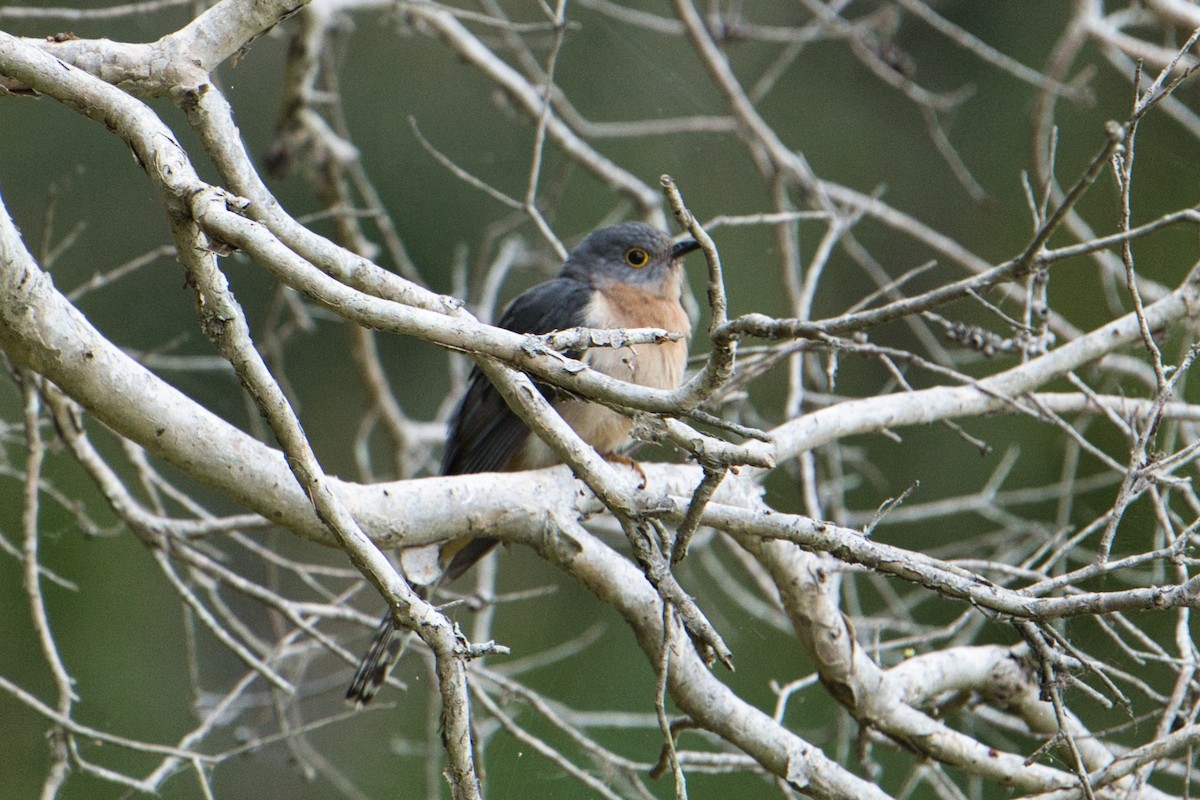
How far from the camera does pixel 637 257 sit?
475 cm

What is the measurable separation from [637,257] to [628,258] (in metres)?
0.03

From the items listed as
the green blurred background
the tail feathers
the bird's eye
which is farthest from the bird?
the green blurred background

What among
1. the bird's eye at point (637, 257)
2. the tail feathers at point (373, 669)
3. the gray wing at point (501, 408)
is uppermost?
the bird's eye at point (637, 257)

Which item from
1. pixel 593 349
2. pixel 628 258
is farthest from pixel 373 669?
pixel 628 258

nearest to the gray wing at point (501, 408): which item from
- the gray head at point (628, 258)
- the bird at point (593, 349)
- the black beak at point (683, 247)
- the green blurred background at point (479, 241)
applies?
the bird at point (593, 349)

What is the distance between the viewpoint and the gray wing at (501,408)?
171 inches

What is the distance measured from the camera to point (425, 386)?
9133 mm

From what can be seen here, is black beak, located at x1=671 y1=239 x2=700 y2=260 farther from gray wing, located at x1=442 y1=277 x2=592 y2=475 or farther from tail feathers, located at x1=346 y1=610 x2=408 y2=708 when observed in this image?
tail feathers, located at x1=346 y1=610 x2=408 y2=708

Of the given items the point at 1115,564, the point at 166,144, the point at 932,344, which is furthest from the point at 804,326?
the point at 932,344

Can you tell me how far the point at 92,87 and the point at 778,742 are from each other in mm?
1991

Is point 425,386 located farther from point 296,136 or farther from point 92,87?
point 92,87

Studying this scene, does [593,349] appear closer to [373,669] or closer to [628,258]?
[628,258]

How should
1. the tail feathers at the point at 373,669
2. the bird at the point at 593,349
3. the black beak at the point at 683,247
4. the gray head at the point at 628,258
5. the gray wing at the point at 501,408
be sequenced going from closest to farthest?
the tail feathers at the point at 373,669 → the bird at the point at 593,349 → the gray wing at the point at 501,408 → the black beak at the point at 683,247 → the gray head at the point at 628,258

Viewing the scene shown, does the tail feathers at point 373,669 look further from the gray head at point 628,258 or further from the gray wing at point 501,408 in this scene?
the gray head at point 628,258
